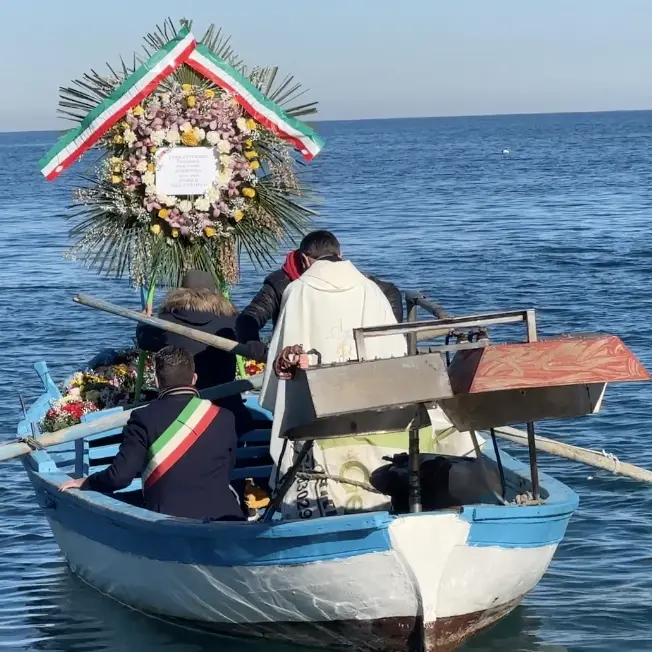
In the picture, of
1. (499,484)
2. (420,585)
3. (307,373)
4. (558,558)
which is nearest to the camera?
(307,373)

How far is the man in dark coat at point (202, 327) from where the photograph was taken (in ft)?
30.7

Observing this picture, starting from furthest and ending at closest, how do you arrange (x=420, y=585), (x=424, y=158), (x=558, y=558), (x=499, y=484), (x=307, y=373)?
1. (x=424, y=158)
2. (x=558, y=558)
3. (x=499, y=484)
4. (x=420, y=585)
5. (x=307, y=373)

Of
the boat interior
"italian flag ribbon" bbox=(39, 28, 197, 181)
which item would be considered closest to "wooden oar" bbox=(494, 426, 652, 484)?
the boat interior

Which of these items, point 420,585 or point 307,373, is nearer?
point 307,373

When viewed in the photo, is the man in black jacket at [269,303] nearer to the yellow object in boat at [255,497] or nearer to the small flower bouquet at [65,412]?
the yellow object in boat at [255,497]

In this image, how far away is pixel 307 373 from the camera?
239 inches

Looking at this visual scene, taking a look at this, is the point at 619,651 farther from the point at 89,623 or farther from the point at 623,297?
the point at 623,297

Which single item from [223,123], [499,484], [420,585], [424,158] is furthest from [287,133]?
[424,158]

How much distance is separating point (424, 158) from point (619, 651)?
81565 mm

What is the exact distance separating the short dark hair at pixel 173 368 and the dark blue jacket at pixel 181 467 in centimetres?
5

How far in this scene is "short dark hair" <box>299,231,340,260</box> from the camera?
8.02 m

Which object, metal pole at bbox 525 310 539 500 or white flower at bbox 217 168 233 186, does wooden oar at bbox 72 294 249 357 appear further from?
metal pole at bbox 525 310 539 500

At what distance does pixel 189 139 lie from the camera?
10562 mm

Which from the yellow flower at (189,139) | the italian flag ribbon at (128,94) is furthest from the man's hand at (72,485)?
the yellow flower at (189,139)
